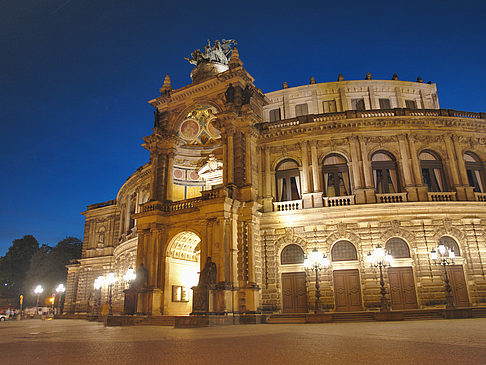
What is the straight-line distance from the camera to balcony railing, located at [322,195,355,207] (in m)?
26.2

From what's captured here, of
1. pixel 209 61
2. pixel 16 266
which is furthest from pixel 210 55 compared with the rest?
pixel 16 266

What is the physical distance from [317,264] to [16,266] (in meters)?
77.5

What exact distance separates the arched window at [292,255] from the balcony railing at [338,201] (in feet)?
12.2

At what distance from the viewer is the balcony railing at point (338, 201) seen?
2618cm

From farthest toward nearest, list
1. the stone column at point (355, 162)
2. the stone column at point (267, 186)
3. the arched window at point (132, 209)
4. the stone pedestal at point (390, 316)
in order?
the arched window at point (132, 209)
the stone column at point (267, 186)
the stone column at point (355, 162)
the stone pedestal at point (390, 316)

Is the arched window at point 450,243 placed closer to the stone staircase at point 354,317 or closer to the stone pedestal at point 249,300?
the stone staircase at point 354,317

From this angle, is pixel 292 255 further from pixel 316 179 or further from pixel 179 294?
pixel 179 294

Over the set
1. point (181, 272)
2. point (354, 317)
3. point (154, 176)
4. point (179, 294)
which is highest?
point (154, 176)

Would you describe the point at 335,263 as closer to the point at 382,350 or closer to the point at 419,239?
the point at 419,239

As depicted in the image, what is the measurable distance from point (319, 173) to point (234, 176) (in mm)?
6189

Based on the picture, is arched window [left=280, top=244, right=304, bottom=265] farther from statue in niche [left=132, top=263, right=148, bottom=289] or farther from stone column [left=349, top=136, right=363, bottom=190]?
statue in niche [left=132, top=263, right=148, bottom=289]

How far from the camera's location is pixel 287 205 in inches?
1069

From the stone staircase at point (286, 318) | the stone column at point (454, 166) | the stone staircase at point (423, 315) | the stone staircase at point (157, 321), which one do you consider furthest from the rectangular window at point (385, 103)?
the stone staircase at point (157, 321)

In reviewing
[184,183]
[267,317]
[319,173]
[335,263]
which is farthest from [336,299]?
[184,183]
